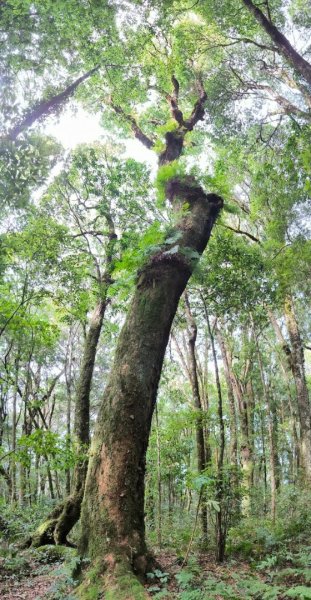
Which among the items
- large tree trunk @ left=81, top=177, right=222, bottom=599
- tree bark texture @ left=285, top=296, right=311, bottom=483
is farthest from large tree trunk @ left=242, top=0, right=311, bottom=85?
tree bark texture @ left=285, top=296, right=311, bottom=483

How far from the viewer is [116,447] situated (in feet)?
13.9

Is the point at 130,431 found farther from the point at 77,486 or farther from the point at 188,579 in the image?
the point at 77,486

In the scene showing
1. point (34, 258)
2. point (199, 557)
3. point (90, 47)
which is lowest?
point (199, 557)

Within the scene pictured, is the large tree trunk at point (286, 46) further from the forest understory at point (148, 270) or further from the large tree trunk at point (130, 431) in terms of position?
the large tree trunk at point (130, 431)

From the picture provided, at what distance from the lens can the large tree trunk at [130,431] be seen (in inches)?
150

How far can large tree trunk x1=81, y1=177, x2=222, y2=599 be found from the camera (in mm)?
3814

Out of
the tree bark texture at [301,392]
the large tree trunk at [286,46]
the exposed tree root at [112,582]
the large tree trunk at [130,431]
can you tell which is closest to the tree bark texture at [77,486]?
the large tree trunk at [130,431]

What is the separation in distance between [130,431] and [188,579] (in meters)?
1.48

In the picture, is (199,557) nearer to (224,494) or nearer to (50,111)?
(224,494)

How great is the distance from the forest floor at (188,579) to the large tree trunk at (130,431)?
0.31 meters

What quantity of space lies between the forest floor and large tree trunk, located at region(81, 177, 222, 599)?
0.31 m

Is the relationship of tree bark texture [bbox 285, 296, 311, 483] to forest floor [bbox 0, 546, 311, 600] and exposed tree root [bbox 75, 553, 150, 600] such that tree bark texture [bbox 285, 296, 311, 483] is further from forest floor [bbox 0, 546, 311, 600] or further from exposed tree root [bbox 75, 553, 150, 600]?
exposed tree root [bbox 75, 553, 150, 600]

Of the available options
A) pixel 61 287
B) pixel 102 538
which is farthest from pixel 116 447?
pixel 61 287

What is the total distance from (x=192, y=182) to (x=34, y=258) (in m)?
4.10
